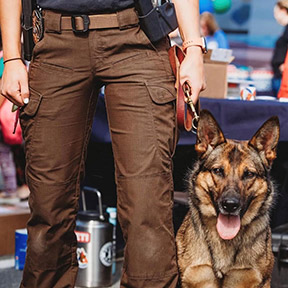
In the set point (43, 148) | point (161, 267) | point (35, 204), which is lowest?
point (161, 267)

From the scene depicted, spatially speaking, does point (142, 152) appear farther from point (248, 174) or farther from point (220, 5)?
point (220, 5)

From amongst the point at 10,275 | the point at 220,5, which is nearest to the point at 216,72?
the point at 10,275

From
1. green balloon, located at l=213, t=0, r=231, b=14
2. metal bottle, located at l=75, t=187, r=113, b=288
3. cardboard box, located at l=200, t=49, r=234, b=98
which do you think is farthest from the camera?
green balloon, located at l=213, t=0, r=231, b=14

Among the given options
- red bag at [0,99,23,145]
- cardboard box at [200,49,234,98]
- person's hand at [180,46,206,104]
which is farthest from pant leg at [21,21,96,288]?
red bag at [0,99,23,145]

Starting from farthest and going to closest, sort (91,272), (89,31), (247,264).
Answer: (91,272) < (247,264) < (89,31)

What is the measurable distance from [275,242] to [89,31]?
165cm

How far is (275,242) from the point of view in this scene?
10.7 feet

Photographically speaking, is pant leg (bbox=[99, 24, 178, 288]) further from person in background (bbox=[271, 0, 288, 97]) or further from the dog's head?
person in background (bbox=[271, 0, 288, 97])

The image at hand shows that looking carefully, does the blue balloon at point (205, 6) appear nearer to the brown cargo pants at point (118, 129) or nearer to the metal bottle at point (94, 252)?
the metal bottle at point (94, 252)

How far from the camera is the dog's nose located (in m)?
2.63

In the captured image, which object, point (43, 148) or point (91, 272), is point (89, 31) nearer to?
point (43, 148)

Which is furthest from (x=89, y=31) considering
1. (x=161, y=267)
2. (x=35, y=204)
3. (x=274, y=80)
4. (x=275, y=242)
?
(x=274, y=80)

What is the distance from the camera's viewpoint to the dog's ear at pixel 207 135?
9.11ft

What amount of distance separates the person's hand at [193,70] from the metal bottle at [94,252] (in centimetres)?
156
